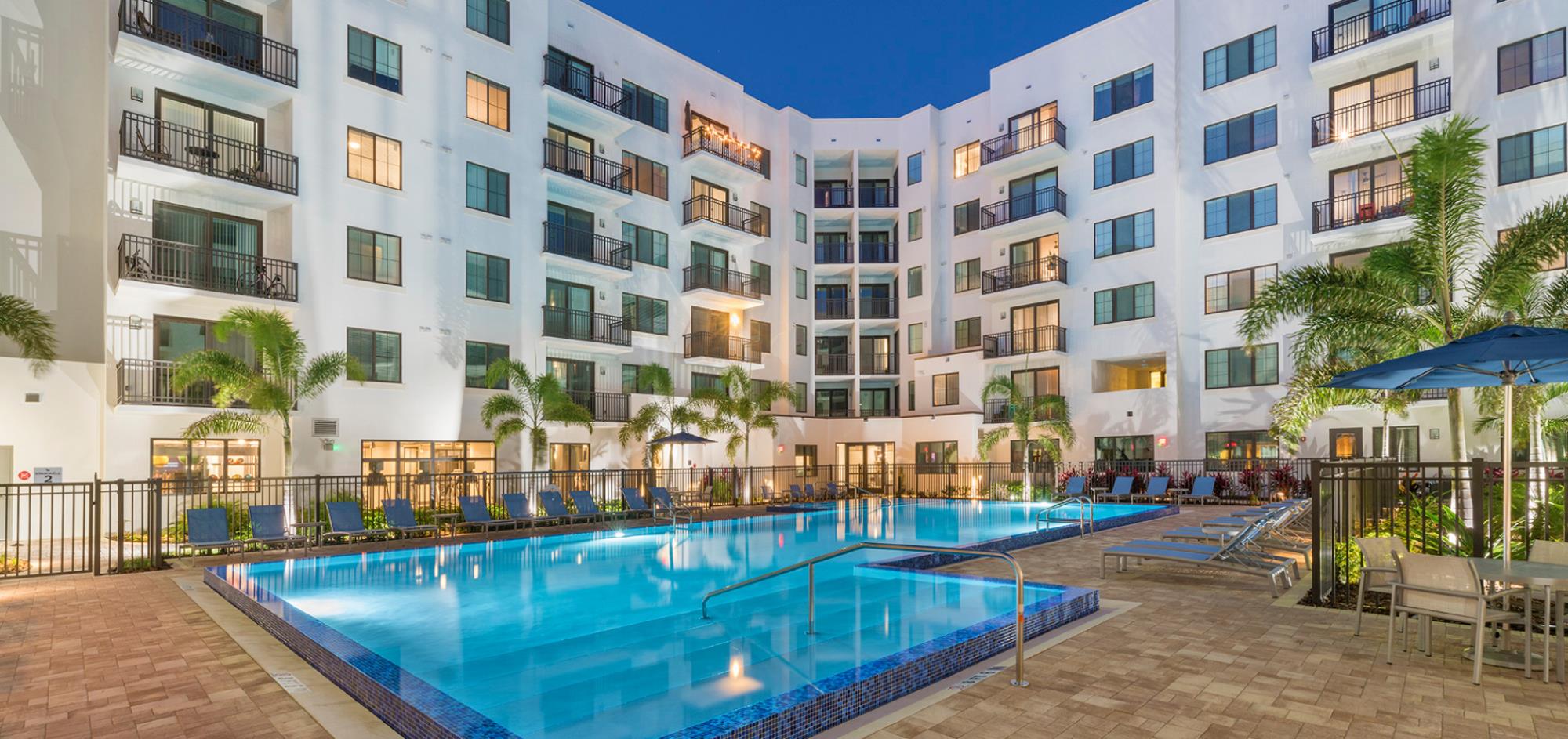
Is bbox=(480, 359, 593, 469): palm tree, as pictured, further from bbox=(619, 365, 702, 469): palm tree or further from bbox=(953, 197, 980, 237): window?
bbox=(953, 197, 980, 237): window

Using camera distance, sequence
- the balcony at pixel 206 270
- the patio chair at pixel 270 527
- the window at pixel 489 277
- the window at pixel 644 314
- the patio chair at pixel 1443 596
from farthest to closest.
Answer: the window at pixel 644 314 → the window at pixel 489 277 → the balcony at pixel 206 270 → the patio chair at pixel 270 527 → the patio chair at pixel 1443 596

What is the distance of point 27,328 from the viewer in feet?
46.2

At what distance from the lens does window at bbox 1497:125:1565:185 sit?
74.9 ft

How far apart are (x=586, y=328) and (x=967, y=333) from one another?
17.1m

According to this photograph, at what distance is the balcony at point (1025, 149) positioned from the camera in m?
33.1

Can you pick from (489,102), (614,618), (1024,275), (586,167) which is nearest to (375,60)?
(489,102)

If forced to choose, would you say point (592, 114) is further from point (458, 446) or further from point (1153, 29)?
point (1153, 29)

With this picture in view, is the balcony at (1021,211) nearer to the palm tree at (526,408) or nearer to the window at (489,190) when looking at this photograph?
the palm tree at (526,408)

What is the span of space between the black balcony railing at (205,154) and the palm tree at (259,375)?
A: 11.1ft

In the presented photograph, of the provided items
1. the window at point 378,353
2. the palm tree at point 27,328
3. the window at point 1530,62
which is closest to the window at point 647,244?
the window at point 378,353

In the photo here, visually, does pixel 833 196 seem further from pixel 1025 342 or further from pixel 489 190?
pixel 489 190

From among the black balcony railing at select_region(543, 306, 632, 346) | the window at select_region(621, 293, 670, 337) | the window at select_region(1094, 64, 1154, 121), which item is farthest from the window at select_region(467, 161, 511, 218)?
the window at select_region(1094, 64, 1154, 121)

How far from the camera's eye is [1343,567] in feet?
34.0

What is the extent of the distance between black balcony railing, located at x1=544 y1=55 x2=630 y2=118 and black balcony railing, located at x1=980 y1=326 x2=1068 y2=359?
55.9 ft
